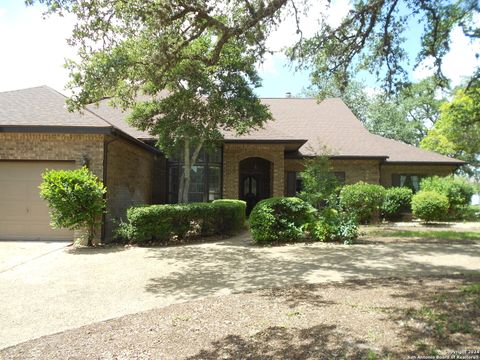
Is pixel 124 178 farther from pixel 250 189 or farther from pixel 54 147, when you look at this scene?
pixel 250 189

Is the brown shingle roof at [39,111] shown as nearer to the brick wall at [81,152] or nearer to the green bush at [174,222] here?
the brick wall at [81,152]

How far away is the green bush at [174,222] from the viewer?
35.6ft

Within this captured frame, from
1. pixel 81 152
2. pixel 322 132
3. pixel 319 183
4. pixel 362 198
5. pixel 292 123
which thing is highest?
pixel 292 123

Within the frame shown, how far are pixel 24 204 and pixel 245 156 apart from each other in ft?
29.6

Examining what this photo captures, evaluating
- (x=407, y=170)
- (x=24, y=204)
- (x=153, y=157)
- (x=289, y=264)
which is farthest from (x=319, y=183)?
(x=407, y=170)

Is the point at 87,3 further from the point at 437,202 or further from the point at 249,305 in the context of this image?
the point at 437,202

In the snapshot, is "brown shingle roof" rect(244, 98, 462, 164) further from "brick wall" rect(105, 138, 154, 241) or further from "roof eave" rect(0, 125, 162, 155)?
"roof eave" rect(0, 125, 162, 155)

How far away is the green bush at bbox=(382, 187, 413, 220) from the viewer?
701 inches

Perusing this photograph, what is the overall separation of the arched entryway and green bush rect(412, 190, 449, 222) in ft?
22.6

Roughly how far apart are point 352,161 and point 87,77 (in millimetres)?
13057

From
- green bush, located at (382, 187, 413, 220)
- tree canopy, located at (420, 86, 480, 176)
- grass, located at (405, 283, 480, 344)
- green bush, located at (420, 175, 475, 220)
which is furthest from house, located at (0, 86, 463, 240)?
grass, located at (405, 283, 480, 344)

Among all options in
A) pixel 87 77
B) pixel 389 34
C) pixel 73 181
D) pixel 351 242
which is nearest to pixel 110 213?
pixel 73 181

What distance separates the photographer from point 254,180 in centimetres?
2005

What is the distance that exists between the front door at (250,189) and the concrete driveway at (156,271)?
886 centimetres
